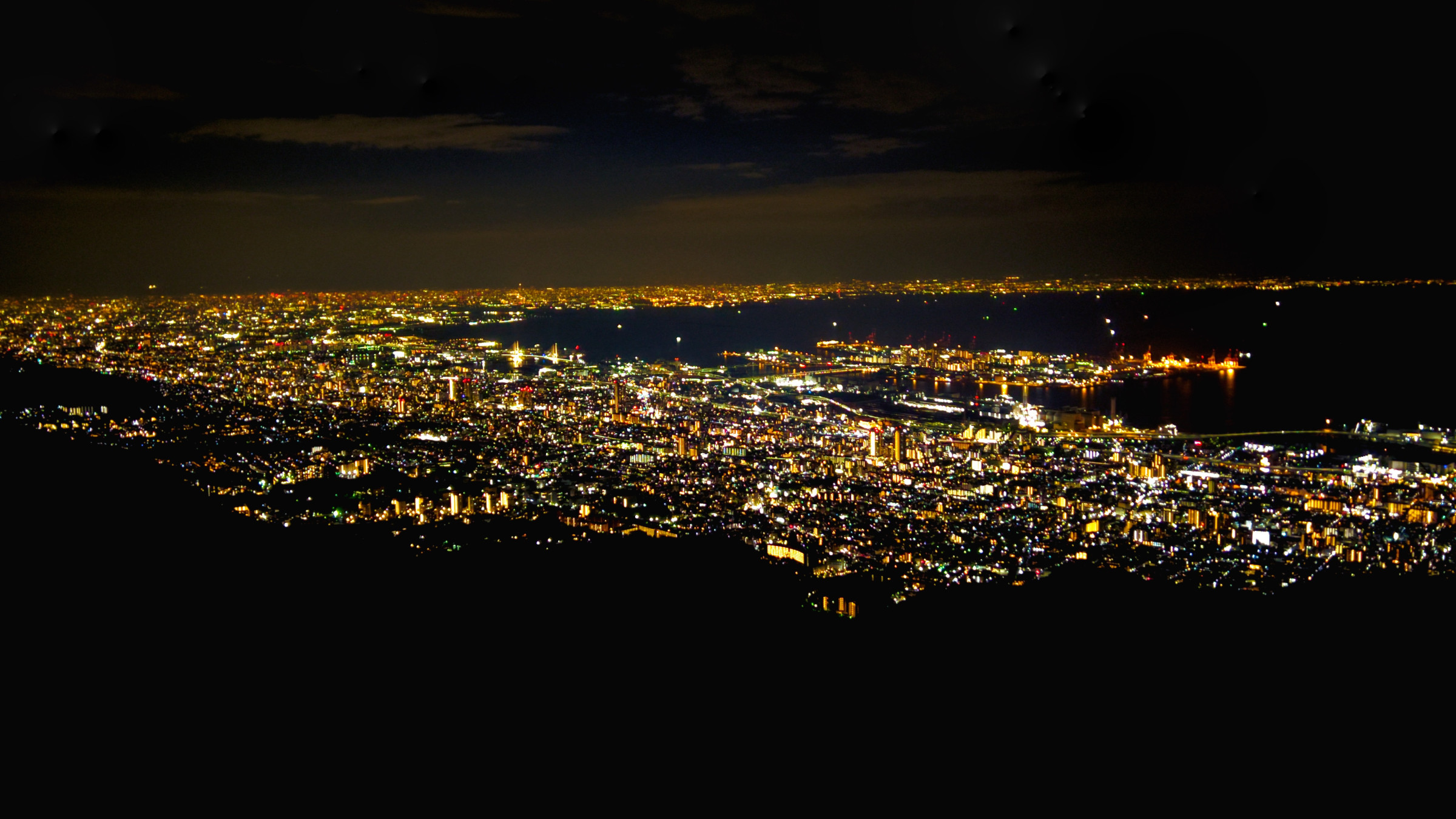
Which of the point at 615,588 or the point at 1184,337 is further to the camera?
the point at 1184,337

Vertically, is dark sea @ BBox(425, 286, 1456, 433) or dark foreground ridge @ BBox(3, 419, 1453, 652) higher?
dark sea @ BBox(425, 286, 1456, 433)

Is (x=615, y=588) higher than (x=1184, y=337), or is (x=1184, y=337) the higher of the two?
(x=1184, y=337)

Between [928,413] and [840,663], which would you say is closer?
[840,663]

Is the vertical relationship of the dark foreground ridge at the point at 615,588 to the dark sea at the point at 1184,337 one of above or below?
below

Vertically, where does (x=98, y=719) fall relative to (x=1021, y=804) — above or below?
above

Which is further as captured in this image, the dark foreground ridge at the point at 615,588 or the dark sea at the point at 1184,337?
the dark sea at the point at 1184,337

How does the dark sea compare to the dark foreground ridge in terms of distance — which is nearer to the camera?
the dark foreground ridge

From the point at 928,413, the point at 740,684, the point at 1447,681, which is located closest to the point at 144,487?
the point at 740,684

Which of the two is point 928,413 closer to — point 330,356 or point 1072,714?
point 1072,714
